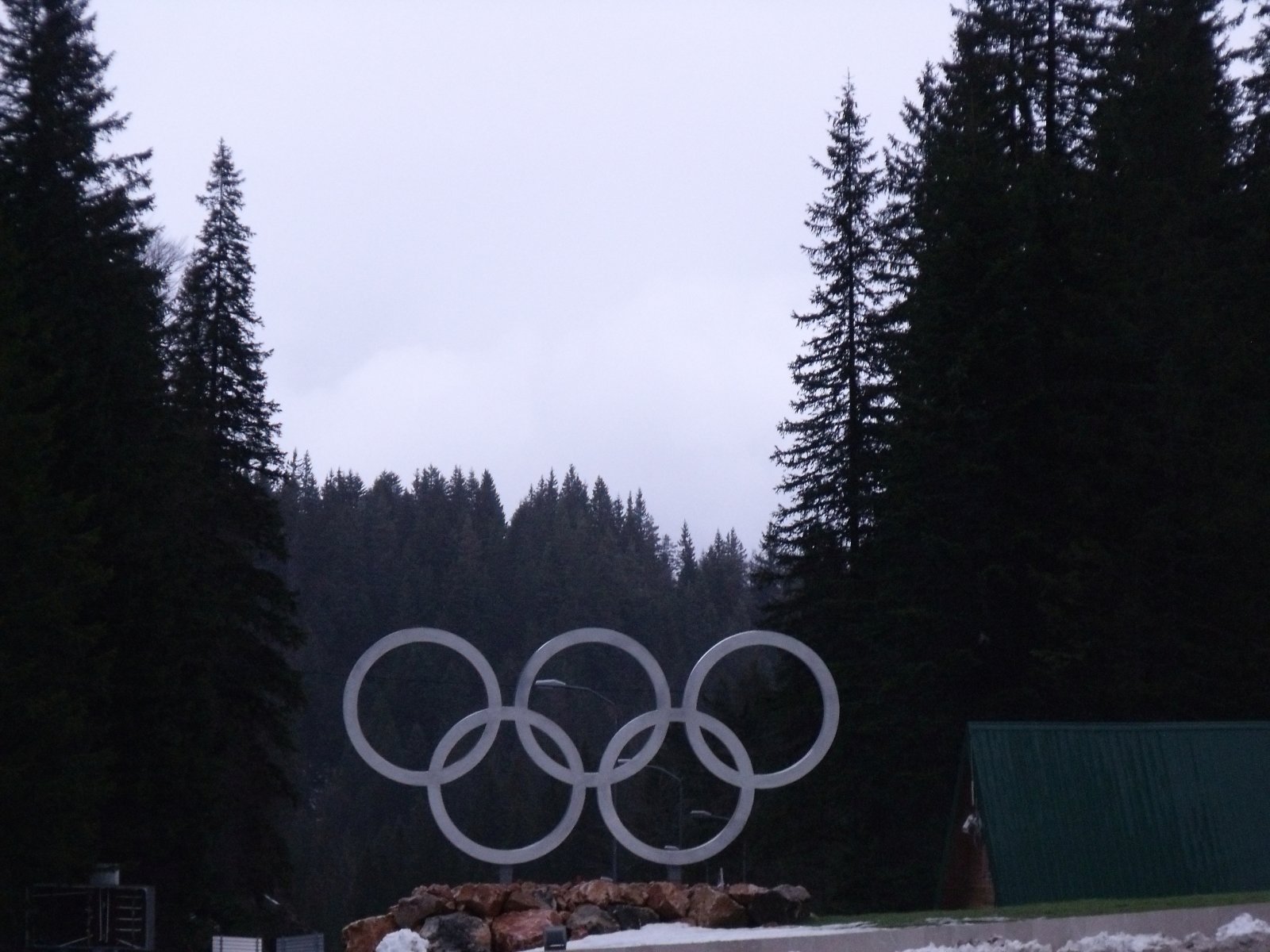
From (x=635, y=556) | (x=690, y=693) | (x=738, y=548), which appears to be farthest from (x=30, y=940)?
(x=738, y=548)

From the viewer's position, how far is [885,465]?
36.9 metres

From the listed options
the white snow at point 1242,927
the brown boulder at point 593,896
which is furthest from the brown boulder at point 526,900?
the white snow at point 1242,927

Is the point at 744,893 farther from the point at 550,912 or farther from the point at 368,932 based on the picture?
the point at 368,932

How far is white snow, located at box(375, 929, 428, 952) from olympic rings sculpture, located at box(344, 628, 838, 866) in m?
3.18

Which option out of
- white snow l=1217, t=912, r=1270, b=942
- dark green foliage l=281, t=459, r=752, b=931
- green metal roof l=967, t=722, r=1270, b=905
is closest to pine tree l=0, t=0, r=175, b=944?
green metal roof l=967, t=722, r=1270, b=905

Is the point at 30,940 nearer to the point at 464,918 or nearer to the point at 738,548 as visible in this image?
the point at 464,918

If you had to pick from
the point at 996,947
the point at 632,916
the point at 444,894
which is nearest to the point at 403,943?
the point at 444,894

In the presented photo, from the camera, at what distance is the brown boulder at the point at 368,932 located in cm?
2130

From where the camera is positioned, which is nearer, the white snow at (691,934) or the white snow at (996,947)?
the white snow at (996,947)

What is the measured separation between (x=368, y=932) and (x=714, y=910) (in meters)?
4.50

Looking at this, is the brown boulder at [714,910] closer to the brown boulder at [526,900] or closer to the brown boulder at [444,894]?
the brown boulder at [526,900]

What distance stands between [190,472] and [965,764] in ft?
63.8

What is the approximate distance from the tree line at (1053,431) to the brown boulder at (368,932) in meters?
15.4

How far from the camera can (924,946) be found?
59.5 feet
